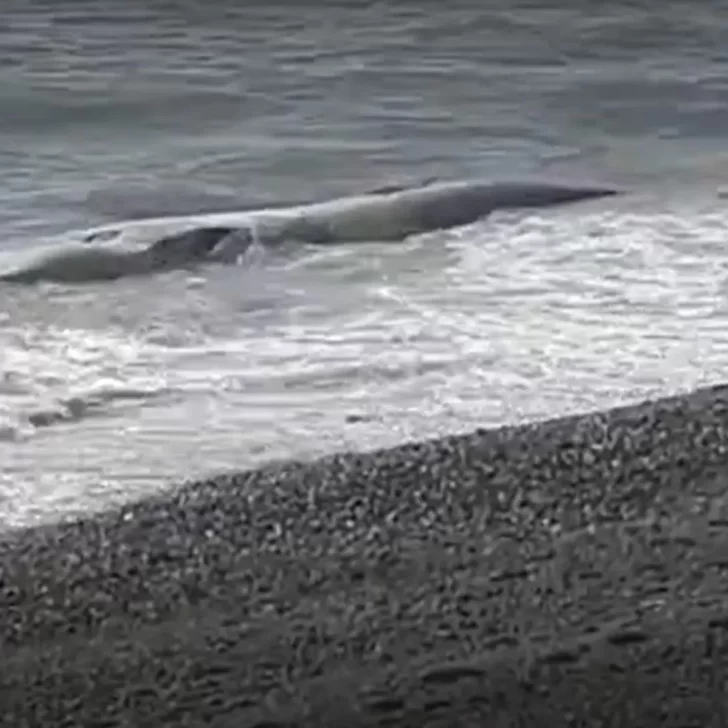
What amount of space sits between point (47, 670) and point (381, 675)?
0.47 meters

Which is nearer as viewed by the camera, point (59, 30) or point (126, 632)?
point (126, 632)

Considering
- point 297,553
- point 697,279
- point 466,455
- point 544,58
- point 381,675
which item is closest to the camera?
point 381,675

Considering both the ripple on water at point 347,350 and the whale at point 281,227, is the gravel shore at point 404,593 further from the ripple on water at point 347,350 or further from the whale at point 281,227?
the whale at point 281,227

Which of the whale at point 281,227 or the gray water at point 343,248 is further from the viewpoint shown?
the whale at point 281,227

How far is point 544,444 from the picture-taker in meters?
4.33

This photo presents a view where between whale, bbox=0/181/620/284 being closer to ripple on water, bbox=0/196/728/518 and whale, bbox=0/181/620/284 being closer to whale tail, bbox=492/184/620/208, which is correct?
whale tail, bbox=492/184/620/208

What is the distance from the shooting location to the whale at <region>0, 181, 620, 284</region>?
6504 mm

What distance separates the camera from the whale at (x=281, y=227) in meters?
6.50

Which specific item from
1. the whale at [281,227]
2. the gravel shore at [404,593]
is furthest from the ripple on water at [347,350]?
the gravel shore at [404,593]

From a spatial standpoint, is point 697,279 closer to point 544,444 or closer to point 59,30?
point 544,444

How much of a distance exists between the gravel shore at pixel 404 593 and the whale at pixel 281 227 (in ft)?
7.40

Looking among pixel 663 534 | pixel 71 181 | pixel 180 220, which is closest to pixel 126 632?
pixel 663 534

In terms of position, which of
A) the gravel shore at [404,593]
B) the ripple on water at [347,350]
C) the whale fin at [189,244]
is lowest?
the whale fin at [189,244]

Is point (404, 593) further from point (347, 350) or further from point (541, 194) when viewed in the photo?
point (541, 194)
